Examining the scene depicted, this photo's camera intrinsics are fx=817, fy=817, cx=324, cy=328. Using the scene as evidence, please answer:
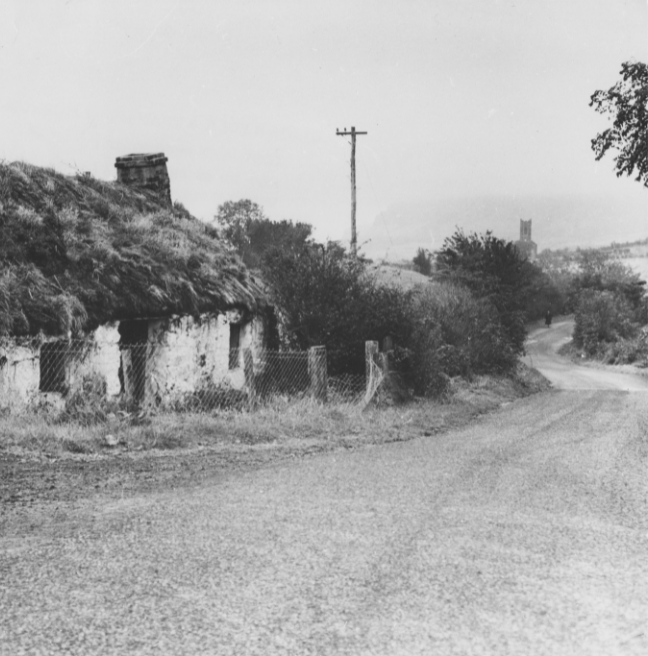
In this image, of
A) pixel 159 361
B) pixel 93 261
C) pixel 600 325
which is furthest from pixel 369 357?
pixel 600 325

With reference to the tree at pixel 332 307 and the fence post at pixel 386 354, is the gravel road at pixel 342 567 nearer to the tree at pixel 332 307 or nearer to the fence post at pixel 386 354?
the fence post at pixel 386 354

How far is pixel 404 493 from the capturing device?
308 inches

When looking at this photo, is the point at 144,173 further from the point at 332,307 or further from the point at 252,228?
the point at 252,228

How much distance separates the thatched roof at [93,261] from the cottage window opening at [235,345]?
1.80 ft

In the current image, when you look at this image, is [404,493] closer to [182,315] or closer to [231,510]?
[231,510]

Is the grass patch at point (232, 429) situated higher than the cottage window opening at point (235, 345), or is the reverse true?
the cottage window opening at point (235, 345)

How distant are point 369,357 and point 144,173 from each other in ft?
28.5

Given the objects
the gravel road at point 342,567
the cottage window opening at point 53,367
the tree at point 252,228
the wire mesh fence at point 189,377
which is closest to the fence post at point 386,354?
the wire mesh fence at point 189,377

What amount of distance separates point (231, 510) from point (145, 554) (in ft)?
4.70

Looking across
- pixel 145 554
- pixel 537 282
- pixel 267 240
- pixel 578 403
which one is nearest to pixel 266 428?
pixel 145 554

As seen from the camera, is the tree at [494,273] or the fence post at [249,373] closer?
the fence post at [249,373]

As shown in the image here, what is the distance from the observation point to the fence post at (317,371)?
15406 mm

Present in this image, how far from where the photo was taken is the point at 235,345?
17.9 metres

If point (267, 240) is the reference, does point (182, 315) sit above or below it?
below
